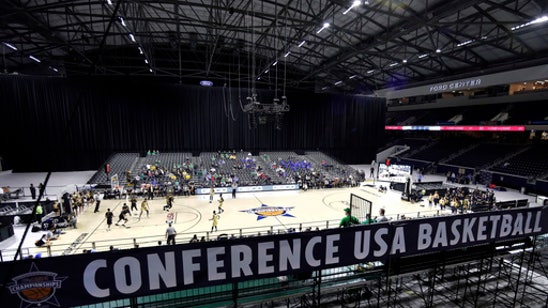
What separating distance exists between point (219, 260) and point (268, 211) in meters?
13.7

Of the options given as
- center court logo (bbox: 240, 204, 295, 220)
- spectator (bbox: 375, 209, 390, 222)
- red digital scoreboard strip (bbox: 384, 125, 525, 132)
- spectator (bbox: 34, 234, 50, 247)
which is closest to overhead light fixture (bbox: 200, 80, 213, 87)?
center court logo (bbox: 240, 204, 295, 220)

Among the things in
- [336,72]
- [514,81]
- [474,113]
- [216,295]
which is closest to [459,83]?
[514,81]

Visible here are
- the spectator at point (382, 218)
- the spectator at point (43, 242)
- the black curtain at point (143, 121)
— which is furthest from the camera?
the black curtain at point (143, 121)

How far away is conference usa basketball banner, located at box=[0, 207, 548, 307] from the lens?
396 cm

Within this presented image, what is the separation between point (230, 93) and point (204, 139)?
676 cm

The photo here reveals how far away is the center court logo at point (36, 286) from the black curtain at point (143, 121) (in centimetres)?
2604

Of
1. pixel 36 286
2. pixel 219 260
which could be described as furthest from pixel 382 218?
pixel 36 286

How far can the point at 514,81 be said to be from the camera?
24.2 metres

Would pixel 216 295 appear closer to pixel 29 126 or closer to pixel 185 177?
pixel 185 177

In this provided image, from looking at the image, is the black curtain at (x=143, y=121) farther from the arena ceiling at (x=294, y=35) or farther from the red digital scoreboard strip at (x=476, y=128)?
→ the red digital scoreboard strip at (x=476, y=128)

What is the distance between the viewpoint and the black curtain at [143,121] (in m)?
28.1

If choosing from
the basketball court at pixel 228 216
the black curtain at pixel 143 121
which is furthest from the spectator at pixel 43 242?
the black curtain at pixel 143 121

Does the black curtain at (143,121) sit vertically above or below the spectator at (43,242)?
above

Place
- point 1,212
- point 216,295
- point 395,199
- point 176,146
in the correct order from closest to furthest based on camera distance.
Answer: point 216,295, point 1,212, point 395,199, point 176,146
